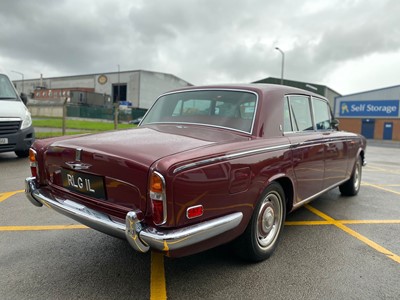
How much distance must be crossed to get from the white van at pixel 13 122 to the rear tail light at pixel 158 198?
6737 mm

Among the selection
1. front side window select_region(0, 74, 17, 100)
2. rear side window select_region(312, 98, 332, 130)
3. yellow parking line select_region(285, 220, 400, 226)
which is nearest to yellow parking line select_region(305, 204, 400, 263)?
yellow parking line select_region(285, 220, 400, 226)

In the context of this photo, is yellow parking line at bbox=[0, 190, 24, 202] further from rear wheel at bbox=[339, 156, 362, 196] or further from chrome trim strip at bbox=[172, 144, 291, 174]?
rear wheel at bbox=[339, 156, 362, 196]

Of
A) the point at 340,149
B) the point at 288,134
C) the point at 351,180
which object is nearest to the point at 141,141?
the point at 288,134

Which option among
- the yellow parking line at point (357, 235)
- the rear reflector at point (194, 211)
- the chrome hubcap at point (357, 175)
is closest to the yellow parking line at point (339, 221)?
the yellow parking line at point (357, 235)

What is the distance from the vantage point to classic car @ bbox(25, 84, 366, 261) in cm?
228

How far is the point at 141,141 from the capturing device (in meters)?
2.75

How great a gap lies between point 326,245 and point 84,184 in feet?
8.57

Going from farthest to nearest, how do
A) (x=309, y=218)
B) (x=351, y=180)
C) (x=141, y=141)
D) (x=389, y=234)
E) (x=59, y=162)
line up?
(x=351, y=180), (x=309, y=218), (x=389, y=234), (x=59, y=162), (x=141, y=141)

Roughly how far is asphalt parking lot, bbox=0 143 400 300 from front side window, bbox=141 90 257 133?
4.22 ft

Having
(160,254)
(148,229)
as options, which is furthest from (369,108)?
(148,229)

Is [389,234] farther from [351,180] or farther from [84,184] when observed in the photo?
[84,184]

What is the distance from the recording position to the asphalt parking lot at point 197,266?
8.49ft

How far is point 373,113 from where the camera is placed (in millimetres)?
38906

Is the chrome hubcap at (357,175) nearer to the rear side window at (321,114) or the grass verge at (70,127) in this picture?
the rear side window at (321,114)
